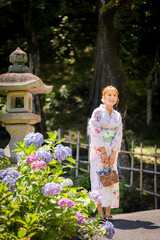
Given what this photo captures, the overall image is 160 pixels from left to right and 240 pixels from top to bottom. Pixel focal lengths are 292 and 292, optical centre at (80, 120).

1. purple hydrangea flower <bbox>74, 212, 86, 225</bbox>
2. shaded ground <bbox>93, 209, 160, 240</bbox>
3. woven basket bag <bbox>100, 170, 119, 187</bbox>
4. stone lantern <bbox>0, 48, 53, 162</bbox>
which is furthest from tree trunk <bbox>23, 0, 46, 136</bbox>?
purple hydrangea flower <bbox>74, 212, 86, 225</bbox>

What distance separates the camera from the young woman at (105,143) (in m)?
3.91

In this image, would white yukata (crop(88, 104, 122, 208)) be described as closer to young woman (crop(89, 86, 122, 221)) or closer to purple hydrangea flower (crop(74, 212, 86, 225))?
young woman (crop(89, 86, 122, 221))

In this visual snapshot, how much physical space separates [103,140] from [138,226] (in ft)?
4.00

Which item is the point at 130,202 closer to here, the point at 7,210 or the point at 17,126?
the point at 17,126

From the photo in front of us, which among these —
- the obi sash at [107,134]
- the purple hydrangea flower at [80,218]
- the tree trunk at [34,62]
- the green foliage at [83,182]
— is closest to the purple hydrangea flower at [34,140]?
the purple hydrangea flower at [80,218]

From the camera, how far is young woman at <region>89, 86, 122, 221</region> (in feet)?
12.8

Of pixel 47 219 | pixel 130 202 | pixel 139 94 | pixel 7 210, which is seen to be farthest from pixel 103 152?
pixel 139 94

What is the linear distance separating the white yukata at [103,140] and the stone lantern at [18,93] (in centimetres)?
124

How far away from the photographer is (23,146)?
2574 millimetres

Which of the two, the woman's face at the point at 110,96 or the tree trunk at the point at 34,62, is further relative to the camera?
the tree trunk at the point at 34,62

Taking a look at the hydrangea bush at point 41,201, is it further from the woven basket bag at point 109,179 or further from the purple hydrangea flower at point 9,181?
the woven basket bag at point 109,179

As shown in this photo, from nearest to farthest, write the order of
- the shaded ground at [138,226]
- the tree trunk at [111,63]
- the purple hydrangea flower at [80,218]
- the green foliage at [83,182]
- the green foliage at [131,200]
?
1. the purple hydrangea flower at [80,218]
2. the shaded ground at [138,226]
3. the green foliage at [131,200]
4. the green foliage at [83,182]
5. the tree trunk at [111,63]

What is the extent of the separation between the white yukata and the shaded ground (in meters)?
0.33

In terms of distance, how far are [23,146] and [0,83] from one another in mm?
2310
